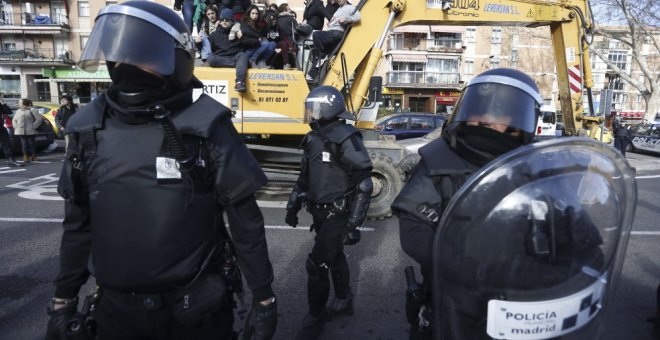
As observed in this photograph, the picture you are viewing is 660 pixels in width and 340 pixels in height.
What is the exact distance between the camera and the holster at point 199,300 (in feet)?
5.26

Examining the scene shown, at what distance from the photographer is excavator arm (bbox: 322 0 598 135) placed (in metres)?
6.52

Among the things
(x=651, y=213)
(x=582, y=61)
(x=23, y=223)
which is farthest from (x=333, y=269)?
(x=582, y=61)

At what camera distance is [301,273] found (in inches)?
162

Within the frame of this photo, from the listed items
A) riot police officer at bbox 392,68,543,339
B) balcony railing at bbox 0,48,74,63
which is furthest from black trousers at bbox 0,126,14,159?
balcony railing at bbox 0,48,74,63

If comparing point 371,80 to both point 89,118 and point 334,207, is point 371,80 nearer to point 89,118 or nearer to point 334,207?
point 334,207

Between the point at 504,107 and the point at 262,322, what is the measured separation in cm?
129

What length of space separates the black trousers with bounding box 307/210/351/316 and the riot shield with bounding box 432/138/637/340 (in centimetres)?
205

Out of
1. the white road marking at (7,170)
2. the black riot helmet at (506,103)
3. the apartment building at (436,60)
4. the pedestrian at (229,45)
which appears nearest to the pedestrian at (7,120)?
the white road marking at (7,170)

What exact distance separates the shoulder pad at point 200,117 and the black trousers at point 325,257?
1694 mm

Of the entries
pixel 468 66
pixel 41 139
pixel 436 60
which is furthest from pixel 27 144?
pixel 468 66

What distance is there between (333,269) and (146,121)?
203cm

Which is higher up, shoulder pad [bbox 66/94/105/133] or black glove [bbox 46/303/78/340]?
shoulder pad [bbox 66/94/105/133]

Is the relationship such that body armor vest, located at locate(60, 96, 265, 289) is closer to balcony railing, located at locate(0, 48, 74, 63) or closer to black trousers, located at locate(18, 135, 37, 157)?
black trousers, located at locate(18, 135, 37, 157)

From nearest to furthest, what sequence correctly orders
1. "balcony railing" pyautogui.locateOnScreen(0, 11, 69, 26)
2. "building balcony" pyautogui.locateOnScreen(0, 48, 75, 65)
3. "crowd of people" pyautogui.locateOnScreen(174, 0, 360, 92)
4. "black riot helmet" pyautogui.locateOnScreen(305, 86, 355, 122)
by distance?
"black riot helmet" pyautogui.locateOnScreen(305, 86, 355, 122), "crowd of people" pyautogui.locateOnScreen(174, 0, 360, 92), "building balcony" pyautogui.locateOnScreen(0, 48, 75, 65), "balcony railing" pyautogui.locateOnScreen(0, 11, 69, 26)
